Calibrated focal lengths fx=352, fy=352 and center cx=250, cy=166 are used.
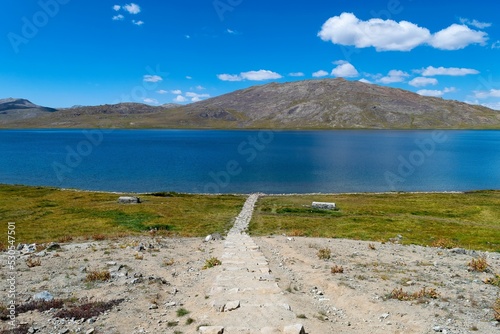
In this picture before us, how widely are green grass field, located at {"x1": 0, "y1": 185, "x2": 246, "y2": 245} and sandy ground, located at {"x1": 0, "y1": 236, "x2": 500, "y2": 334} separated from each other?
11.4 meters

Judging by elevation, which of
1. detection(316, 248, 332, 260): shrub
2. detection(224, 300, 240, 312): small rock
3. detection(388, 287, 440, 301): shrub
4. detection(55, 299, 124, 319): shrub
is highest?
detection(224, 300, 240, 312): small rock

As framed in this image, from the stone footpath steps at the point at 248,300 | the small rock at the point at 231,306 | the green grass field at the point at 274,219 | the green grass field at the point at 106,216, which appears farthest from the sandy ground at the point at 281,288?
the green grass field at the point at 106,216

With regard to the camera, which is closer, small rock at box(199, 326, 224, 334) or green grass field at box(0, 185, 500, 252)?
small rock at box(199, 326, 224, 334)

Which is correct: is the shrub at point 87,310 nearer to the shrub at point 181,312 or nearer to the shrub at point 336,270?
the shrub at point 181,312

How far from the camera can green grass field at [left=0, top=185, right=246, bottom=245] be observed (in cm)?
4347

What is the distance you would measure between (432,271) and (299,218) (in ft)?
96.5

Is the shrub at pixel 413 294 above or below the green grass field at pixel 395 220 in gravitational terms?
above

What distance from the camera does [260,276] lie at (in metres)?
22.5

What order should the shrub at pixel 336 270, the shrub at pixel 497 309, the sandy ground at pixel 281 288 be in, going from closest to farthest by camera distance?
the sandy ground at pixel 281 288 → the shrub at pixel 497 309 → the shrub at pixel 336 270

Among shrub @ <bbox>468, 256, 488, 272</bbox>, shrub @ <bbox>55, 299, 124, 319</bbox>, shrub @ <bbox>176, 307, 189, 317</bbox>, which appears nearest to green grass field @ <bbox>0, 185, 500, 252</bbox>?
shrub @ <bbox>468, 256, 488, 272</bbox>

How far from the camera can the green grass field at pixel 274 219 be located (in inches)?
1677

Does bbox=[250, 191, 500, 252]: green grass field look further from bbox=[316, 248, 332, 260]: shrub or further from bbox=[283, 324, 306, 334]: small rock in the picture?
bbox=[283, 324, 306, 334]: small rock

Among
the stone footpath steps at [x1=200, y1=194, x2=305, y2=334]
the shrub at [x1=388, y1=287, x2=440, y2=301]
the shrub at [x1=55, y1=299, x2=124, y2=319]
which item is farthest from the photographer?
the shrub at [x1=388, y1=287, x2=440, y2=301]

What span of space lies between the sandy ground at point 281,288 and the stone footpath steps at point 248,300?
0.34 ft
